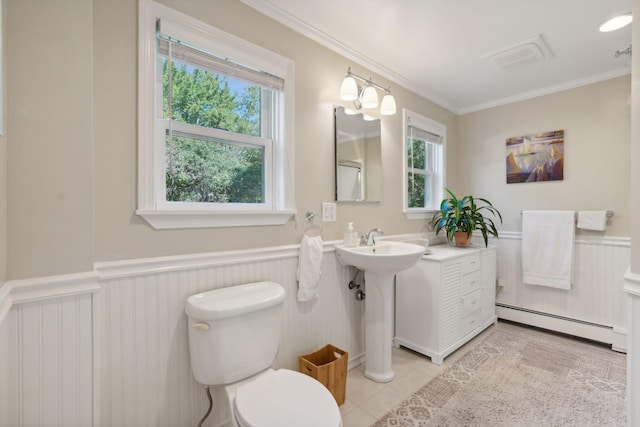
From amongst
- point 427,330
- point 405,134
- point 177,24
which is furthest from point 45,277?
point 405,134

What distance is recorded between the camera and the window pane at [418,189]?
9.07ft

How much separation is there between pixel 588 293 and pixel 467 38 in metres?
2.38

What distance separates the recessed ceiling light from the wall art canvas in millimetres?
1039

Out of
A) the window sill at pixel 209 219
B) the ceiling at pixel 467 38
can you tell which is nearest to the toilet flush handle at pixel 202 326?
the window sill at pixel 209 219

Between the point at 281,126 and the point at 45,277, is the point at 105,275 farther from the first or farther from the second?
the point at 281,126

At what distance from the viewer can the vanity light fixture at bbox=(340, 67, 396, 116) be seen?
187 centimetres

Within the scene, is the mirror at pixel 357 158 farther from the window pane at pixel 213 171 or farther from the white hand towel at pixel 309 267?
the window pane at pixel 213 171

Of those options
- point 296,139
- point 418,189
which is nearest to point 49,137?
point 296,139

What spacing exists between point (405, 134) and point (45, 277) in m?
2.48

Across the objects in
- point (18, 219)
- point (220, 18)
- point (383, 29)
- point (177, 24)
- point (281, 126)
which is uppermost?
point (383, 29)

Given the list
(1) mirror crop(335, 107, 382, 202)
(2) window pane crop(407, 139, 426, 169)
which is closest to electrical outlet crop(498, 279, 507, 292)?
(2) window pane crop(407, 139, 426, 169)

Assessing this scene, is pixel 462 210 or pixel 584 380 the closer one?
pixel 584 380

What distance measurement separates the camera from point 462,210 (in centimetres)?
274

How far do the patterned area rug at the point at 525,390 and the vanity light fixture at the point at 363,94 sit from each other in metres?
1.91
